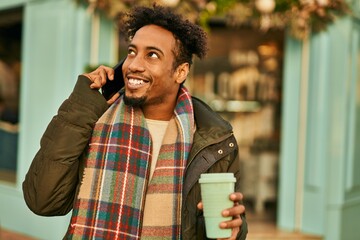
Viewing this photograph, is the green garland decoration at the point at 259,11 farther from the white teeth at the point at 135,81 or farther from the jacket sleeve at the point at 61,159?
the jacket sleeve at the point at 61,159

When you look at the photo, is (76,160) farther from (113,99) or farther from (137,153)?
(113,99)

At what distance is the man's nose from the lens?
2467mm

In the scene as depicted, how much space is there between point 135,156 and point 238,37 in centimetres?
606

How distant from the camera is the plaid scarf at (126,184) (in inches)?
93.7

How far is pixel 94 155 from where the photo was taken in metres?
2.42

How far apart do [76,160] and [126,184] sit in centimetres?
22

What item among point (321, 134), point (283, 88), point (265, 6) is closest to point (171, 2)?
point (265, 6)

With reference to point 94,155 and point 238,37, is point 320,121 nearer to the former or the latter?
point 238,37

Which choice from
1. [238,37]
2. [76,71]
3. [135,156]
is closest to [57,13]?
[76,71]

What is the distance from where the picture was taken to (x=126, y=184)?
2.43 m

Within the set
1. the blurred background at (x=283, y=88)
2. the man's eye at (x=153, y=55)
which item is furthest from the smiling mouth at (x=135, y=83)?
the blurred background at (x=283, y=88)

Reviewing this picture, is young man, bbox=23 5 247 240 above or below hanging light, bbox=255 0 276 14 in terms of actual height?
below

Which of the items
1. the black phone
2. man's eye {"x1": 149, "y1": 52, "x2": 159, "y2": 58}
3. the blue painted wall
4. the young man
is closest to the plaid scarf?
the young man

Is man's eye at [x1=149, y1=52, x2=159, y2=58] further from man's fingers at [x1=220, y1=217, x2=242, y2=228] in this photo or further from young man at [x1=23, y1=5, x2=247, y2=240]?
man's fingers at [x1=220, y1=217, x2=242, y2=228]
